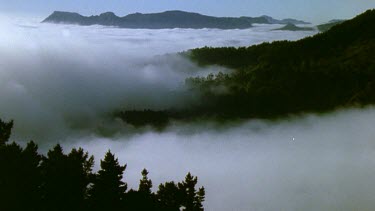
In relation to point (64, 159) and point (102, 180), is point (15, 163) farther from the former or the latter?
point (102, 180)

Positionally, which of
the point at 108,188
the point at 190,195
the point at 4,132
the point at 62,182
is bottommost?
the point at 190,195

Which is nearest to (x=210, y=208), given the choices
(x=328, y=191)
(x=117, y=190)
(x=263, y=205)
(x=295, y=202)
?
(x=263, y=205)

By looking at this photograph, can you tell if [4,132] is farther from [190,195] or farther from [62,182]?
[190,195]

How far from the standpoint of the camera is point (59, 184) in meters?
35.1

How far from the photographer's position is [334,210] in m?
156

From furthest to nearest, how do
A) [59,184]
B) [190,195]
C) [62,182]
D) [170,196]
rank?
1. [190,195]
2. [170,196]
3. [62,182]
4. [59,184]

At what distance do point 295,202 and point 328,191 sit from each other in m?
21.4

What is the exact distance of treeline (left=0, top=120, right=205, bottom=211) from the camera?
33.7m

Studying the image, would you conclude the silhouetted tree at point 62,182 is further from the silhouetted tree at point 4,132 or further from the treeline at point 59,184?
the silhouetted tree at point 4,132

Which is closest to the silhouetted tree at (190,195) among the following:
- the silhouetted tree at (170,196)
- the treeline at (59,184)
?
the silhouetted tree at (170,196)

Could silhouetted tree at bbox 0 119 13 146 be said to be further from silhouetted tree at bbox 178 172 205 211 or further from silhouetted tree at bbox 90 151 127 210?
silhouetted tree at bbox 178 172 205 211

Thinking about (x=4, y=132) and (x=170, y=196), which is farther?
(x=170, y=196)

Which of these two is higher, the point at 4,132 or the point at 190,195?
the point at 4,132

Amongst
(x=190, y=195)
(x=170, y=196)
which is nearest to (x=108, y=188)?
(x=170, y=196)
